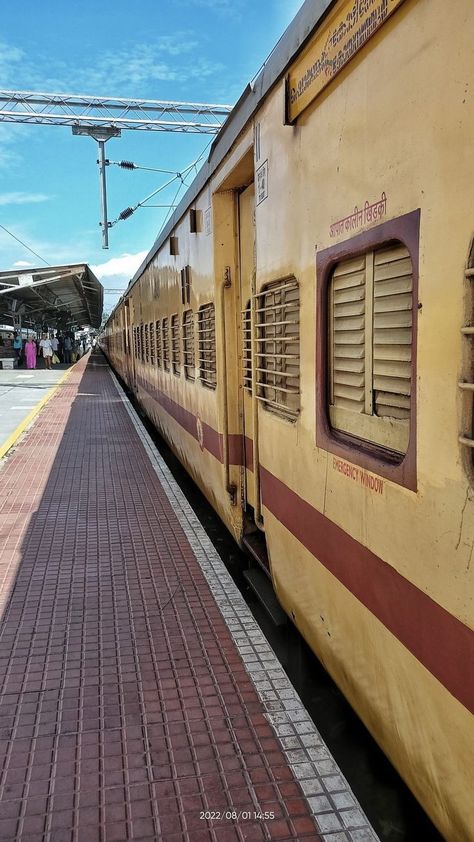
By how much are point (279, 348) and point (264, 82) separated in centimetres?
136

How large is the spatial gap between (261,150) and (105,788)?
310 centimetres

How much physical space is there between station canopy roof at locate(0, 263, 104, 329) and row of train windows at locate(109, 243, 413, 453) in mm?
18076

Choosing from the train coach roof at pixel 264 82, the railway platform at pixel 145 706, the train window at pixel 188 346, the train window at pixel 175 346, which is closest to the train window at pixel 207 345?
the train window at pixel 188 346

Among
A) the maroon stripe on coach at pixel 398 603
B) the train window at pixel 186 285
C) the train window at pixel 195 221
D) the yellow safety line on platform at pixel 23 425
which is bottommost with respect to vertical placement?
the yellow safety line on platform at pixel 23 425

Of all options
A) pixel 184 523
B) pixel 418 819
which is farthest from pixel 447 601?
pixel 184 523

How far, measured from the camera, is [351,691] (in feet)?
8.47

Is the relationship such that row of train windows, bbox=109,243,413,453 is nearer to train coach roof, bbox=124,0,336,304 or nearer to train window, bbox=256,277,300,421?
train window, bbox=256,277,300,421

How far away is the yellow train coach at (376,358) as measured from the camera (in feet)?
5.58

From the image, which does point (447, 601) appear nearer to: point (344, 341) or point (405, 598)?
point (405, 598)

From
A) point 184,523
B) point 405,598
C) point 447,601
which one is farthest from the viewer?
point 184,523

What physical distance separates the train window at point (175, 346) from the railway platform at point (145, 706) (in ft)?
7.36

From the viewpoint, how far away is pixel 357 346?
2.38 m

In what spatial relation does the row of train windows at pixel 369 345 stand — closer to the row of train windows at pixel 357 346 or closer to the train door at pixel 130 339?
the row of train windows at pixel 357 346

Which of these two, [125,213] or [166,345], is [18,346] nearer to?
[125,213]
